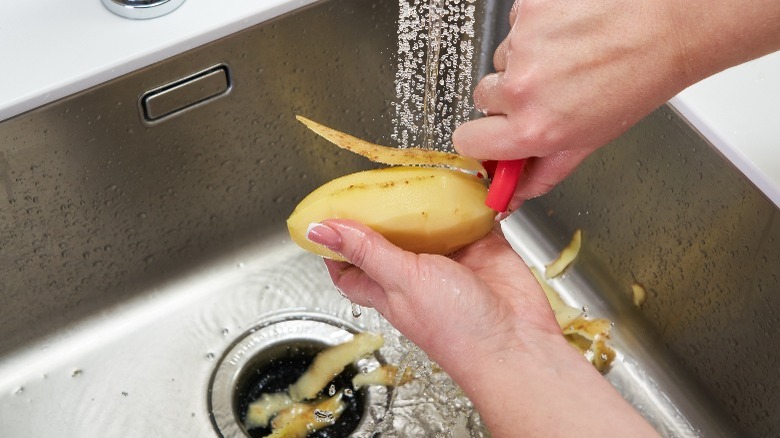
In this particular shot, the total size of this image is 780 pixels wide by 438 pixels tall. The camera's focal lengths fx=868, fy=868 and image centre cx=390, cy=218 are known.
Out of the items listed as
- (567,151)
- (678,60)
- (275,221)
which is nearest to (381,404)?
(275,221)

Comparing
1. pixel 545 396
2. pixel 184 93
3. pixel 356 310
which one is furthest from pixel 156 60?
pixel 545 396

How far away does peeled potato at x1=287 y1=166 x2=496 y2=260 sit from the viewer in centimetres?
71

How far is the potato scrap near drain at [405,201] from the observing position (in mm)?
711

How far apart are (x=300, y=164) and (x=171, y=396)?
0.99 feet

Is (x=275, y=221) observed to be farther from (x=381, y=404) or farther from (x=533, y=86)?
(x=533, y=86)

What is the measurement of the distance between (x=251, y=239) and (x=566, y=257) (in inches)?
15.3

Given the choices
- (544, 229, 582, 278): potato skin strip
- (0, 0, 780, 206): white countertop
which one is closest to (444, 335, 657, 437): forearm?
(0, 0, 780, 206): white countertop

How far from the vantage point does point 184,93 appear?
87 cm

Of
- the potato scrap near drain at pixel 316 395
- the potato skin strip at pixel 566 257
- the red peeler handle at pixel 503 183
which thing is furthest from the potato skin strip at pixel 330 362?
the red peeler handle at pixel 503 183

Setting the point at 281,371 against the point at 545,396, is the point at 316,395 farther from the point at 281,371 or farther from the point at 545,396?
the point at 545,396

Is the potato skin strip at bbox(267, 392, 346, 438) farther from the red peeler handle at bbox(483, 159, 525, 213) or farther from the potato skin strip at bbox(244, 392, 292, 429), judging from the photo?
the red peeler handle at bbox(483, 159, 525, 213)

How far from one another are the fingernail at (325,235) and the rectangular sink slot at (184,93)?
28 centimetres

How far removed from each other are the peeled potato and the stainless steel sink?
0.76 feet

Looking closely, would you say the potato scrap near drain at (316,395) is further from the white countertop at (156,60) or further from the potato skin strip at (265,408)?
the white countertop at (156,60)
